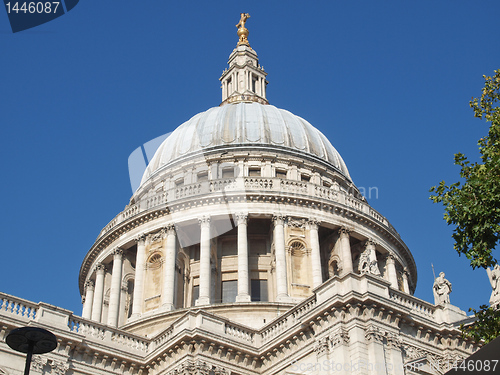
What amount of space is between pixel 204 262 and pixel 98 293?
9294mm

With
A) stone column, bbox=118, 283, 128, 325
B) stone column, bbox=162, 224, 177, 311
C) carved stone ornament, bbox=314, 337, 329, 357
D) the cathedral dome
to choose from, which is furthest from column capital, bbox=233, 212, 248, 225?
carved stone ornament, bbox=314, 337, 329, 357

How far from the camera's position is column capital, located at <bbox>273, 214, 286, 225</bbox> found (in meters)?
42.7

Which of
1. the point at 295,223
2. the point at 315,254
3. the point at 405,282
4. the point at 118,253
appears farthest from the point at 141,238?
the point at 405,282

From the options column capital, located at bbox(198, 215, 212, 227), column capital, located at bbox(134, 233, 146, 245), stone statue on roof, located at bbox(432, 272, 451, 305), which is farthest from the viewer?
column capital, located at bbox(134, 233, 146, 245)

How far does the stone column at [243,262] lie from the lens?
39.1 m

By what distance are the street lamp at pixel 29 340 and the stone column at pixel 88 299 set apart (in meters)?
31.0

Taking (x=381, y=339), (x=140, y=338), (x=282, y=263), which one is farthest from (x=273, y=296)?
(x=381, y=339)

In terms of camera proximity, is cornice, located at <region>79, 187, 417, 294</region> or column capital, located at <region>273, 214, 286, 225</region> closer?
column capital, located at <region>273, 214, 286, 225</region>

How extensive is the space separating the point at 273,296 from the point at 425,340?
1403cm

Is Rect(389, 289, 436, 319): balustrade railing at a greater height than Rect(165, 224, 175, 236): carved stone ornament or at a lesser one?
lesser

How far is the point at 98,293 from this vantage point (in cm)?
4588

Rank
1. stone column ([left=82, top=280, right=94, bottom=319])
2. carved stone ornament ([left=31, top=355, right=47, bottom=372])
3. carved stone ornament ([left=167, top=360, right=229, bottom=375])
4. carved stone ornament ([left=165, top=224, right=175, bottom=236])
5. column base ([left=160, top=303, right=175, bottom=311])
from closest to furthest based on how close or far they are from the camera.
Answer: carved stone ornament ([left=31, top=355, right=47, bottom=372]), carved stone ornament ([left=167, top=360, right=229, bottom=375]), column base ([left=160, top=303, right=175, bottom=311]), carved stone ornament ([left=165, top=224, right=175, bottom=236]), stone column ([left=82, top=280, right=94, bottom=319])

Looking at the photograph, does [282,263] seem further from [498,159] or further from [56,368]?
[498,159]

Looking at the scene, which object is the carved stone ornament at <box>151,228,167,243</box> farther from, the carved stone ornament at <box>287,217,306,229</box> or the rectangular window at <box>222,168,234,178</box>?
the carved stone ornament at <box>287,217,306,229</box>
